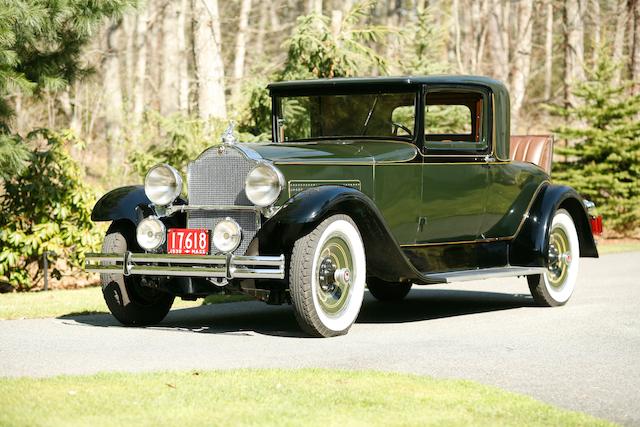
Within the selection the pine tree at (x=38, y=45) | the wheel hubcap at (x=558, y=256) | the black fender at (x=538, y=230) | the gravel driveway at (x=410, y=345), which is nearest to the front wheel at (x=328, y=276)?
the gravel driveway at (x=410, y=345)

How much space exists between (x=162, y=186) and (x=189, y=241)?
1.98 feet

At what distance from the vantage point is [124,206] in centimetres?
832

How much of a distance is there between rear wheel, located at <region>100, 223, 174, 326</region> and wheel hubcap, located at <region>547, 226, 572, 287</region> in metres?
3.64

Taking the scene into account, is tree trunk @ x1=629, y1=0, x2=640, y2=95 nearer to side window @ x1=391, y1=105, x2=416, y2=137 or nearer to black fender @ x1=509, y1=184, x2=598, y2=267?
black fender @ x1=509, y1=184, x2=598, y2=267

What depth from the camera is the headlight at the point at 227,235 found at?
7.54 meters

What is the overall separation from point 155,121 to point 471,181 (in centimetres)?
759

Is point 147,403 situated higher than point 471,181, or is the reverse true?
point 471,181

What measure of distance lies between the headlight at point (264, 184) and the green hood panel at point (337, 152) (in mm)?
259

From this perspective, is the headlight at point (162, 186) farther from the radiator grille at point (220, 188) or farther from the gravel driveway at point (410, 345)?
the gravel driveway at point (410, 345)

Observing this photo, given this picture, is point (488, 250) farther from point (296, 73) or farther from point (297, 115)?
point (296, 73)

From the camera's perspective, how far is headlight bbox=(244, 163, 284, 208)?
746 cm

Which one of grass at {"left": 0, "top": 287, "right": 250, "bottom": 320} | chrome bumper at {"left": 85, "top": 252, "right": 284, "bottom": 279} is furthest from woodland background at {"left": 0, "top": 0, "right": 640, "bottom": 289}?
chrome bumper at {"left": 85, "top": 252, "right": 284, "bottom": 279}

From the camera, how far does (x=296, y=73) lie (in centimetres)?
1612

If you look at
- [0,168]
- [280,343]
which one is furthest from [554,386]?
[0,168]
